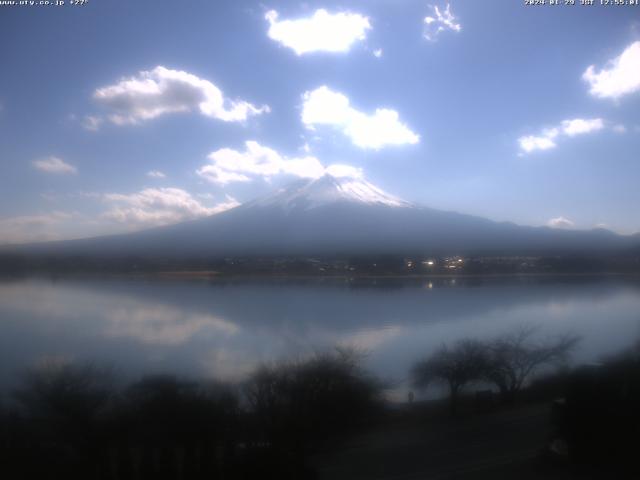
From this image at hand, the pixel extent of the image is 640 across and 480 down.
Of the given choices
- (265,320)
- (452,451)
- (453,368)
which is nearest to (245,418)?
(452,451)

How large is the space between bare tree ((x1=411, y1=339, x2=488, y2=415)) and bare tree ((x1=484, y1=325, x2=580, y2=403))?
0.37 ft

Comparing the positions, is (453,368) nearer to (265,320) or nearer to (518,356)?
(518,356)

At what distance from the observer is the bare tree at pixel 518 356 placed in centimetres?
455

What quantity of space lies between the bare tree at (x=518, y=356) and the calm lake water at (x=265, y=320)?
0.19 metres

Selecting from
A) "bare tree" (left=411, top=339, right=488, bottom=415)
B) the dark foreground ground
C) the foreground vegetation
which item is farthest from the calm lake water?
the dark foreground ground

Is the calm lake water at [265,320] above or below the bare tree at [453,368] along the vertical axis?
above

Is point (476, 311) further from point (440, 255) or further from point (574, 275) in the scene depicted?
point (440, 255)

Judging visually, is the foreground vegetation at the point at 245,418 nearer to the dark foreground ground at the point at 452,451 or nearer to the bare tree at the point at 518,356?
the dark foreground ground at the point at 452,451

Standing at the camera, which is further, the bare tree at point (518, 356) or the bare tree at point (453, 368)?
the bare tree at point (518, 356)

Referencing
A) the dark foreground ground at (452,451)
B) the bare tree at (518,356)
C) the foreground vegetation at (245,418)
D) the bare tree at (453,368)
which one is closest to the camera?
the foreground vegetation at (245,418)

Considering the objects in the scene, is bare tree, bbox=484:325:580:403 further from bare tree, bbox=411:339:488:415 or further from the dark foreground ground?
the dark foreground ground

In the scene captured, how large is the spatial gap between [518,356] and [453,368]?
3.03 feet

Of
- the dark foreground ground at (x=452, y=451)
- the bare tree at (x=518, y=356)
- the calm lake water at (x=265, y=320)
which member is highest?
the calm lake water at (x=265, y=320)

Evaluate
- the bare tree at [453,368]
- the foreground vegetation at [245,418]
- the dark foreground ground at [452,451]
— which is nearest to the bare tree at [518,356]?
the bare tree at [453,368]
